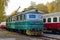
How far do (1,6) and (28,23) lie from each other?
5.39 metres

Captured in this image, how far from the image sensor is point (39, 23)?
24.3 m

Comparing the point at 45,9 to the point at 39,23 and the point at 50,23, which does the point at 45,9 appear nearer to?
the point at 50,23

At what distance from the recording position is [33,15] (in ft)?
79.9

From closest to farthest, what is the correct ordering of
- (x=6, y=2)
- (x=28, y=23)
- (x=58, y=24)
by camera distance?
(x=28, y=23)
(x=58, y=24)
(x=6, y=2)

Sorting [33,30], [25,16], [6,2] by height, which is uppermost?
[6,2]

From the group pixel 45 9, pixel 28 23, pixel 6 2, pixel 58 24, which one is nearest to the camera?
pixel 28 23

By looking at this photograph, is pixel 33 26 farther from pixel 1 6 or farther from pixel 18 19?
pixel 1 6

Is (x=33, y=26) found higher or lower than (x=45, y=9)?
lower

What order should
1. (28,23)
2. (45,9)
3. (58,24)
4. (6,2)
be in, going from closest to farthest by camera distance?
(28,23) < (58,24) < (6,2) < (45,9)

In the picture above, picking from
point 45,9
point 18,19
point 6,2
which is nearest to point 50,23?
point 18,19

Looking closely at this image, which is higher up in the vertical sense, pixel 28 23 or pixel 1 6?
pixel 1 6

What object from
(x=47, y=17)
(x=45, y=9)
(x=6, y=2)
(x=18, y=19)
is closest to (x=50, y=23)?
(x=47, y=17)

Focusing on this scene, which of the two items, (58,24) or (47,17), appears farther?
(47,17)

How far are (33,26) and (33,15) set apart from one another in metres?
1.26
